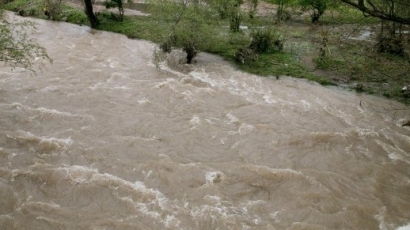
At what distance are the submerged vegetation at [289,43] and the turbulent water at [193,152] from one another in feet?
4.23

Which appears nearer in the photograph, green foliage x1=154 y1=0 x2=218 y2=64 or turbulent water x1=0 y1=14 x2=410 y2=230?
turbulent water x1=0 y1=14 x2=410 y2=230

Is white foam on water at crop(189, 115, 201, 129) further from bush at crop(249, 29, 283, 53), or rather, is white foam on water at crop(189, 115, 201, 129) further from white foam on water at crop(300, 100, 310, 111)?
bush at crop(249, 29, 283, 53)

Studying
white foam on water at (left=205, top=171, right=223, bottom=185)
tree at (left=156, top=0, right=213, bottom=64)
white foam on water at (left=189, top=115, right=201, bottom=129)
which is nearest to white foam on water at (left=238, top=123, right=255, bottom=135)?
white foam on water at (left=189, top=115, right=201, bottom=129)

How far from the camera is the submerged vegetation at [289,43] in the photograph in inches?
612

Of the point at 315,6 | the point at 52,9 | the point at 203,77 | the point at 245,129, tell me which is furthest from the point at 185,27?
the point at 52,9

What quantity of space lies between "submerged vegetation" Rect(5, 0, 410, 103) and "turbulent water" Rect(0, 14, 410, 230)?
4.23 feet

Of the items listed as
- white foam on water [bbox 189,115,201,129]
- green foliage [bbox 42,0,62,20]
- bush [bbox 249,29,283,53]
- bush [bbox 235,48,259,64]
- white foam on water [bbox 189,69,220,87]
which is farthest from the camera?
green foliage [bbox 42,0,62,20]

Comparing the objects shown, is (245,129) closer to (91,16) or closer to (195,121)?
(195,121)

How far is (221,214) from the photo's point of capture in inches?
333

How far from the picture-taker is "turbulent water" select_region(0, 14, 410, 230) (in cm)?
852

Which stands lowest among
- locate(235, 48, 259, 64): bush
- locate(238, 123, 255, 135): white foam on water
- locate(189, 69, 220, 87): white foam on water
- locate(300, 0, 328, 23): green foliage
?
locate(238, 123, 255, 135): white foam on water

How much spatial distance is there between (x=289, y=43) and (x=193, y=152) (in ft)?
39.3

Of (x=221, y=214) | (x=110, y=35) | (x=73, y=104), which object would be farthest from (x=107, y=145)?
(x=110, y=35)

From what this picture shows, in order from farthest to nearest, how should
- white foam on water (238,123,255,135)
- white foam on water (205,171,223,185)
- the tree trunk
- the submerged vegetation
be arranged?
1. the tree trunk
2. the submerged vegetation
3. white foam on water (238,123,255,135)
4. white foam on water (205,171,223,185)
